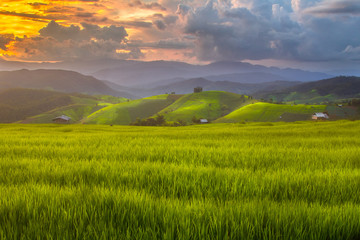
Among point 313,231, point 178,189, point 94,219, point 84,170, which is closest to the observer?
point 313,231

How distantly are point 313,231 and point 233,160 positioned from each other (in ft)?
12.1

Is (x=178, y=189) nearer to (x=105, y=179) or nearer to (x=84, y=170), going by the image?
(x=105, y=179)

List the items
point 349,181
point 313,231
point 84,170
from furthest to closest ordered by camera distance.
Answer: point 84,170 → point 349,181 → point 313,231

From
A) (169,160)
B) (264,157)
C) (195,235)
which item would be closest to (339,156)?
(264,157)

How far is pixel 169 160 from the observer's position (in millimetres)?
6023

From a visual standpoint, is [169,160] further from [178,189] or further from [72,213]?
[72,213]

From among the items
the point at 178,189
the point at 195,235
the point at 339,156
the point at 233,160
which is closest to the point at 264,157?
the point at 233,160

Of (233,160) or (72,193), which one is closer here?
(72,193)

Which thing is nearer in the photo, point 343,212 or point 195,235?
point 195,235

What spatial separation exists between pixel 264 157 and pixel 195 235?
4.71m

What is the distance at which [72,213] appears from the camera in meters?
2.36

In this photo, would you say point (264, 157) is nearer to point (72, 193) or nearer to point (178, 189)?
point (178, 189)

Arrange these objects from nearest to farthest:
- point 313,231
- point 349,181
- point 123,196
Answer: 1. point 313,231
2. point 123,196
3. point 349,181

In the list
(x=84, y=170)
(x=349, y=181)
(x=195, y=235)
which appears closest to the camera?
(x=195, y=235)
